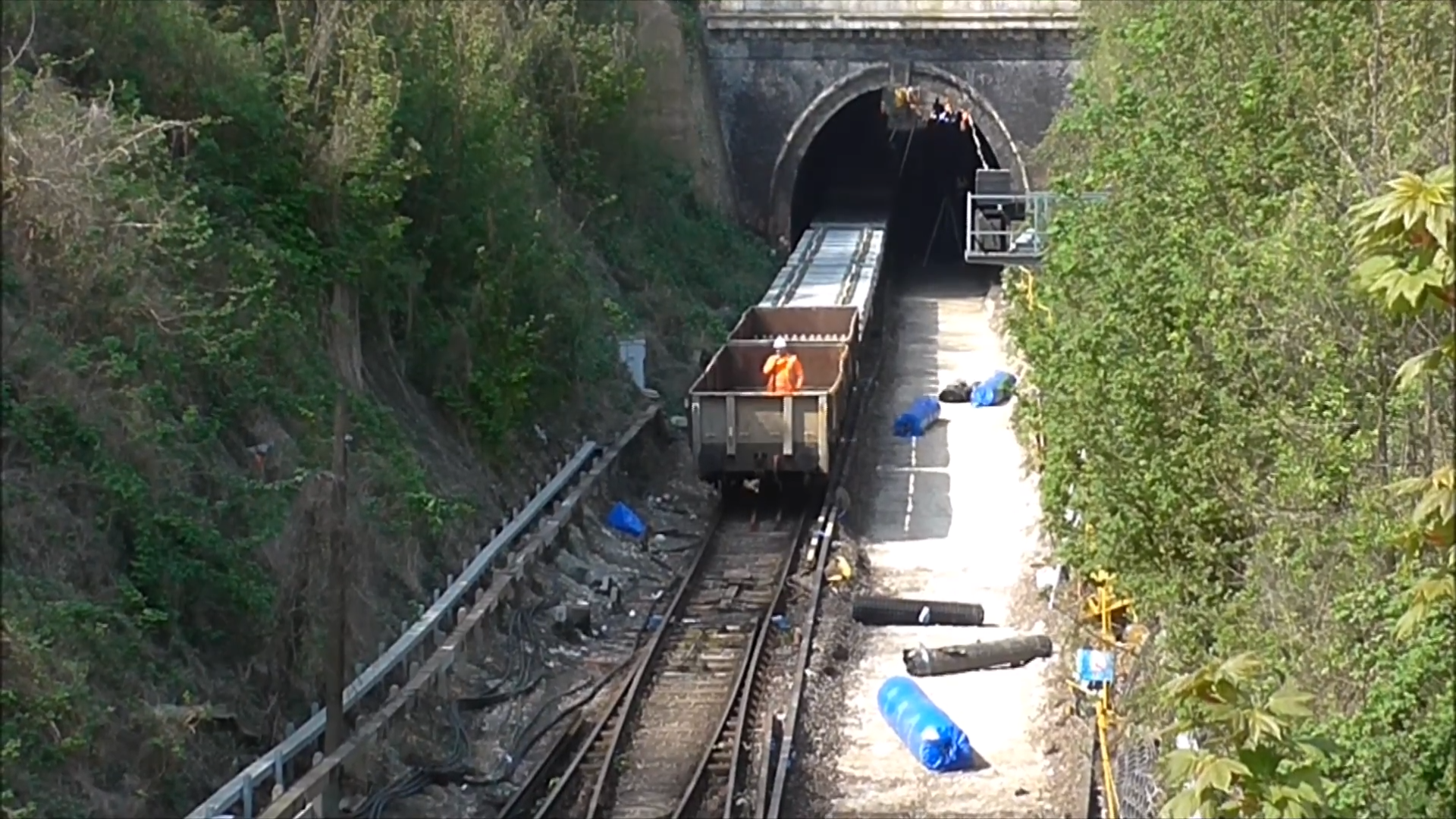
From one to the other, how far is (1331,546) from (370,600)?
24.4 ft

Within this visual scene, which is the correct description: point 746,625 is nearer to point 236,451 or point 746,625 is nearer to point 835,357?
point 236,451

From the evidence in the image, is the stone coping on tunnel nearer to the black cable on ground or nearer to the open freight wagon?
the open freight wagon

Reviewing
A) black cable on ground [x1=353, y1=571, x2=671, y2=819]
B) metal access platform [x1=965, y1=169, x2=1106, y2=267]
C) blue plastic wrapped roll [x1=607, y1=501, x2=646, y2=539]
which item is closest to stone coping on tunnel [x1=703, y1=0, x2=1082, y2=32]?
metal access platform [x1=965, y1=169, x2=1106, y2=267]

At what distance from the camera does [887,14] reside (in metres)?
36.0

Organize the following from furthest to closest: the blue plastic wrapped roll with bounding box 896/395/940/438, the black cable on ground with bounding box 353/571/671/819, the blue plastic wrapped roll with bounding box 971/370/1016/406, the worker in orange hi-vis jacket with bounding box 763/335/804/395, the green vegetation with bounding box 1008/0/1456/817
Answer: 1. the blue plastic wrapped roll with bounding box 971/370/1016/406
2. the blue plastic wrapped roll with bounding box 896/395/940/438
3. the worker in orange hi-vis jacket with bounding box 763/335/804/395
4. the black cable on ground with bounding box 353/571/671/819
5. the green vegetation with bounding box 1008/0/1456/817

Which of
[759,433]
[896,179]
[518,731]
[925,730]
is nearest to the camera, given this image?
[925,730]

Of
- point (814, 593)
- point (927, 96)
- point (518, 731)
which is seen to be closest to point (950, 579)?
point (814, 593)

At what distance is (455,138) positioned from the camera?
1850 cm

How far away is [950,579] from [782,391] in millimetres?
3458

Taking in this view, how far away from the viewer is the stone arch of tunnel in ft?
119

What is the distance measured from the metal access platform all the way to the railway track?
611 centimetres

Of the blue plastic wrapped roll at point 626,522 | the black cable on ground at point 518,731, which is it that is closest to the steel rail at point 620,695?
the black cable on ground at point 518,731

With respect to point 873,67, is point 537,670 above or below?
below

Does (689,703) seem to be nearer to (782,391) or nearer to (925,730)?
(925,730)
